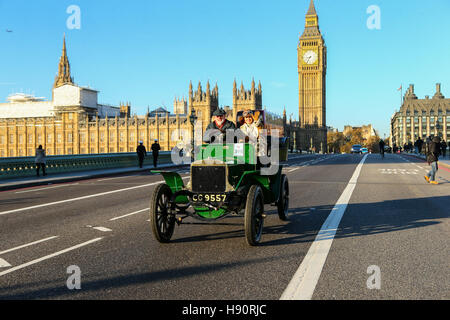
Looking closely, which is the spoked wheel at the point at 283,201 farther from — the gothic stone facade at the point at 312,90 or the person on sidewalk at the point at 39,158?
the gothic stone facade at the point at 312,90

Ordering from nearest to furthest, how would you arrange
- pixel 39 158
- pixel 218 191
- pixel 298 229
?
pixel 218 191
pixel 298 229
pixel 39 158

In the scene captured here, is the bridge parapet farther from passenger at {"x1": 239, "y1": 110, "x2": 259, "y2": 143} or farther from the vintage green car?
the vintage green car

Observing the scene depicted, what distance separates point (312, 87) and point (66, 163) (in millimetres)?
137938

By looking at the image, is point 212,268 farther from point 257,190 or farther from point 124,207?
point 124,207

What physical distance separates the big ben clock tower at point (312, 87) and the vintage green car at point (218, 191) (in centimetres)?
14588

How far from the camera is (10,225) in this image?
8344 millimetres

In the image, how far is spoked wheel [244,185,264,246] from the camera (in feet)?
20.0

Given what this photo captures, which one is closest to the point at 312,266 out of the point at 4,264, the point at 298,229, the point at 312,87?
the point at 298,229

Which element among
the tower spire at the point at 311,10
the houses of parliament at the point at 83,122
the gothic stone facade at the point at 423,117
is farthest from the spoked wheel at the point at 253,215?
the tower spire at the point at 311,10

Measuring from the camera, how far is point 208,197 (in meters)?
6.59

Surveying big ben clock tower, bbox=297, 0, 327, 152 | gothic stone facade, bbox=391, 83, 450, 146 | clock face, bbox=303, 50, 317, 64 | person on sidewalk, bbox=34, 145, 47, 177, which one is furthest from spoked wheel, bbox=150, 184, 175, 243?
gothic stone facade, bbox=391, 83, 450, 146

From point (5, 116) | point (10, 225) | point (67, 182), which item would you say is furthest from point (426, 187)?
point (5, 116)

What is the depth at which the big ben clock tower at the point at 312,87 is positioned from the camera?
152250 mm

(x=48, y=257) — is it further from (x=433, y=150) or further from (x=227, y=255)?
(x=433, y=150)
